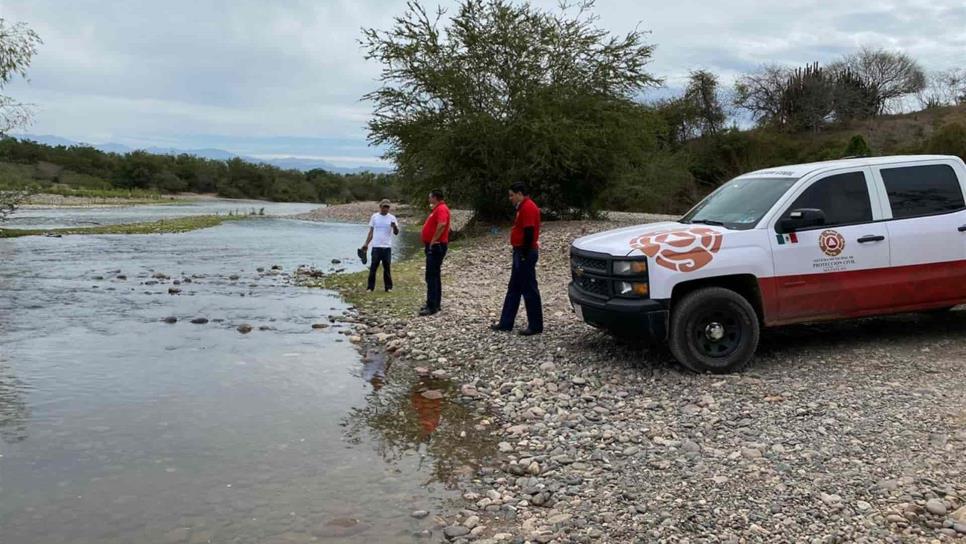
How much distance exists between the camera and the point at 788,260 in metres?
7.55

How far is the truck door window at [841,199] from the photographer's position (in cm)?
780

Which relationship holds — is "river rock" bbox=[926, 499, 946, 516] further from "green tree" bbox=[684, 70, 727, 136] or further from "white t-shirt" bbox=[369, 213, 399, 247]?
"green tree" bbox=[684, 70, 727, 136]

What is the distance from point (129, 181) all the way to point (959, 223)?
123618mm

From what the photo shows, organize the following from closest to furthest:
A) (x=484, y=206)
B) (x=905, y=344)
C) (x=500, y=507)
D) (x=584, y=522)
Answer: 1. (x=584, y=522)
2. (x=500, y=507)
3. (x=905, y=344)
4. (x=484, y=206)

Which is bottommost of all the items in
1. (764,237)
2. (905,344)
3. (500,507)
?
(500,507)

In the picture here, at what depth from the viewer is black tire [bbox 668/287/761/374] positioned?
7430mm

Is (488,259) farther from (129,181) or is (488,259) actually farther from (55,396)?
(129,181)

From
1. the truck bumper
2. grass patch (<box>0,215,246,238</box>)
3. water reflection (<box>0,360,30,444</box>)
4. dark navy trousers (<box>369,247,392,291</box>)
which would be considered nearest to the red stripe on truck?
the truck bumper

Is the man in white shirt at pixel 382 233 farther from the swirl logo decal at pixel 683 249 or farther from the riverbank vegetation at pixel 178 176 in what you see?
the riverbank vegetation at pixel 178 176

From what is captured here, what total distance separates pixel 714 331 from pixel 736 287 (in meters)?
0.60

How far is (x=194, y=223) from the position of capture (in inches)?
1625

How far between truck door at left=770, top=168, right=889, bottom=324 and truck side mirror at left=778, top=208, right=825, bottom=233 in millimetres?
47

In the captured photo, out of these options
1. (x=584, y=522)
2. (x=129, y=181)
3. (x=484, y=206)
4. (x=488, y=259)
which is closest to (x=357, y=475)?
(x=584, y=522)

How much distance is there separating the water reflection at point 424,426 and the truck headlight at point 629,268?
81.8 inches
